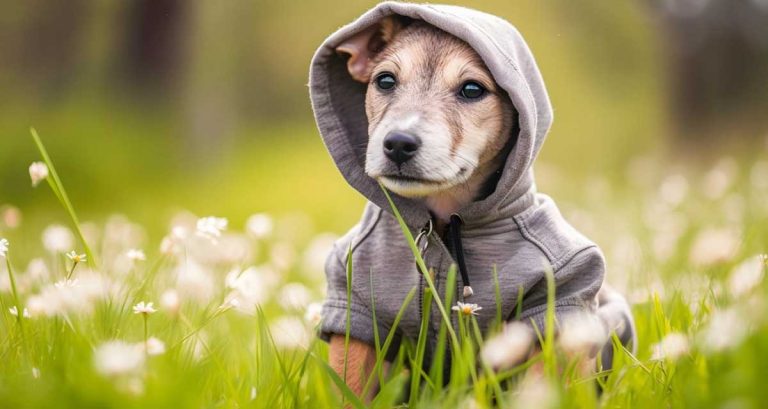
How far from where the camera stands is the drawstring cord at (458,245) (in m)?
2.44

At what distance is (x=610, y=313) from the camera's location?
254 centimetres

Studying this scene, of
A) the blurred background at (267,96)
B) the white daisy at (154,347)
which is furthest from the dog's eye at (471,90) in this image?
the blurred background at (267,96)

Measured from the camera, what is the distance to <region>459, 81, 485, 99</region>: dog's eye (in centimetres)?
248

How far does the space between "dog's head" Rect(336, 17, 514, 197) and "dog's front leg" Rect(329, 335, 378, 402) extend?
54 centimetres

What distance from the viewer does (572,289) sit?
94.2 inches

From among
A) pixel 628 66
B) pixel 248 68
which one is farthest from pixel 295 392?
pixel 628 66

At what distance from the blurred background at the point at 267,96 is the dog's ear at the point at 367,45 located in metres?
4.14

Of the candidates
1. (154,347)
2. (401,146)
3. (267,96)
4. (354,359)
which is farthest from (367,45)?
(267,96)

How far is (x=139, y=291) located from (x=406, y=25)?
4.16 feet

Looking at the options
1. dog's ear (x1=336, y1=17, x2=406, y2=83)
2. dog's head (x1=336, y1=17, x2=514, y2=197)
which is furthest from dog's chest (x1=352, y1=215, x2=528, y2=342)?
dog's ear (x1=336, y1=17, x2=406, y2=83)

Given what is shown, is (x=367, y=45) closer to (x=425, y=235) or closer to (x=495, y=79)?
(x=495, y=79)

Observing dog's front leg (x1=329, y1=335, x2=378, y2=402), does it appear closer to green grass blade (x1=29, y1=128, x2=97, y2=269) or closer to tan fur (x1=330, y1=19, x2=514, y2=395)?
tan fur (x1=330, y1=19, x2=514, y2=395)

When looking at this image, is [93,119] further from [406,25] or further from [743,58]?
[743,58]

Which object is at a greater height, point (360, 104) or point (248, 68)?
point (360, 104)
